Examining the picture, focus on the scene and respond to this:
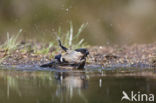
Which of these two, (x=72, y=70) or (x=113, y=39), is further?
(x=113, y=39)

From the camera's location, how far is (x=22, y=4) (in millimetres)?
18688

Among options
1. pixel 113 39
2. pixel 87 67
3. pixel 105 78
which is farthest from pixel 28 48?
pixel 113 39

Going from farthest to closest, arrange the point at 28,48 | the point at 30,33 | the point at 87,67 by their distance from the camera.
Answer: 1. the point at 30,33
2. the point at 28,48
3. the point at 87,67

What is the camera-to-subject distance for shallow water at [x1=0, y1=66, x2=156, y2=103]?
6821 millimetres

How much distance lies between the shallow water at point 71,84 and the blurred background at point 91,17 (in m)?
7.47

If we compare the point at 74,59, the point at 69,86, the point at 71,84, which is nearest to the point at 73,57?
the point at 74,59

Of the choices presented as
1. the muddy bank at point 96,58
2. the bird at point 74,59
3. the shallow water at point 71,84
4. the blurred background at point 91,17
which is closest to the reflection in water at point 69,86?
the shallow water at point 71,84

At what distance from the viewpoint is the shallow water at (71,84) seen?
682 centimetres

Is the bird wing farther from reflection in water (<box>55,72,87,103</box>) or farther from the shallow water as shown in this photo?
reflection in water (<box>55,72,87,103</box>)

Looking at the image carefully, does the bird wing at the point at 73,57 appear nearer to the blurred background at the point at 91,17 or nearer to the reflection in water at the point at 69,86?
the reflection in water at the point at 69,86

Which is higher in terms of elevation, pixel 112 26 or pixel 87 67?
pixel 112 26

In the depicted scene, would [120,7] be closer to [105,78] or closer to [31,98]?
[105,78]

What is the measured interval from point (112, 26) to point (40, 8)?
2.73 meters

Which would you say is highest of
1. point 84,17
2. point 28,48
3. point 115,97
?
point 84,17
